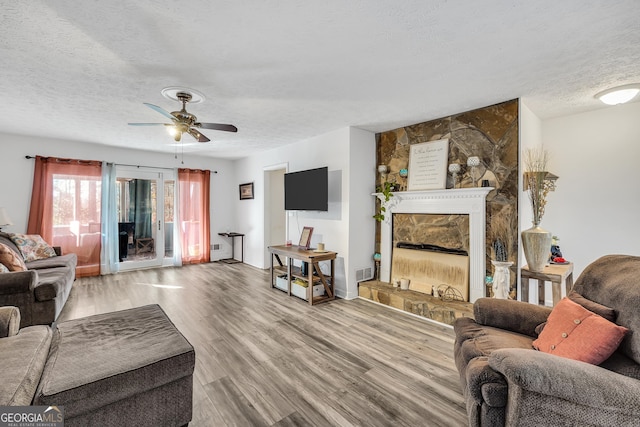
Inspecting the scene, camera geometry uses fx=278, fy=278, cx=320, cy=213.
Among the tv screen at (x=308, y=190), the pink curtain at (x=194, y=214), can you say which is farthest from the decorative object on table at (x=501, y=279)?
the pink curtain at (x=194, y=214)

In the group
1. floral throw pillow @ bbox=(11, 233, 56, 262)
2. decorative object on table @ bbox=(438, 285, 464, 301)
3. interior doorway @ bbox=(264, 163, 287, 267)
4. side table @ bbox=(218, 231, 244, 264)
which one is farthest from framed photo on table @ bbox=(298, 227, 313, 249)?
floral throw pillow @ bbox=(11, 233, 56, 262)

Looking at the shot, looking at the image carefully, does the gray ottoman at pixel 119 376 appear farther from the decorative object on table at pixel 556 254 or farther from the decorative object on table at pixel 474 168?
the decorative object on table at pixel 556 254

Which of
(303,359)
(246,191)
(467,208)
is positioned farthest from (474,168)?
(246,191)

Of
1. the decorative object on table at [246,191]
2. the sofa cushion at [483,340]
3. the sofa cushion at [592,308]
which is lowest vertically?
the sofa cushion at [483,340]

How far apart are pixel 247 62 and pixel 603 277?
110 inches

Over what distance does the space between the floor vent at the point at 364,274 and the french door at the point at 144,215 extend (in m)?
4.21

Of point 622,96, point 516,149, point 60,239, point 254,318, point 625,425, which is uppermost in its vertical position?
point 622,96

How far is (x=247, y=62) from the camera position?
2180 millimetres

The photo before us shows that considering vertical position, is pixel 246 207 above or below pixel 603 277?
above

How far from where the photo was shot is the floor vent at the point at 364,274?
13.4 feet

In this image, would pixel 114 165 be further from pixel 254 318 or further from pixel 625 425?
pixel 625 425

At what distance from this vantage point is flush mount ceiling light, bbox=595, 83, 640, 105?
259cm

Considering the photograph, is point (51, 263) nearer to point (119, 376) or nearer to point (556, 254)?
point (119, 376)

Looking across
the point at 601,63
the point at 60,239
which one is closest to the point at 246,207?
the point at 60,239
